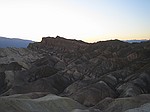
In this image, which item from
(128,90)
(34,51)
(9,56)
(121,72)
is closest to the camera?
(128,90)

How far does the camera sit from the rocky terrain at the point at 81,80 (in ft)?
141

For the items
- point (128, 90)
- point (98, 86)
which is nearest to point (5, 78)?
point (98, 86)

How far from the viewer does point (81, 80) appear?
226ft

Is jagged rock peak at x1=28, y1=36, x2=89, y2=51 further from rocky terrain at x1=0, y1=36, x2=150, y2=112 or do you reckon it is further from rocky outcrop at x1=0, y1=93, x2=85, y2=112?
rocky outcrop at x1=0, y1=93, x2=85, y2=112

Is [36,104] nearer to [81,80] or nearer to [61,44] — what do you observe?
[81,80]

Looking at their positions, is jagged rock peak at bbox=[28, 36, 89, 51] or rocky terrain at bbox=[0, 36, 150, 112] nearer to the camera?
rocky terrain at bbox=[0, 36, 150, 112]

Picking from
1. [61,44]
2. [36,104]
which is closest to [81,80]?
[36,104]

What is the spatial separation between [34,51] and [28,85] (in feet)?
225

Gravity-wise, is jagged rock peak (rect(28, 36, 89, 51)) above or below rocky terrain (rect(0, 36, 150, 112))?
above

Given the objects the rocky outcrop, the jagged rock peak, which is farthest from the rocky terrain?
the jagged rock peak

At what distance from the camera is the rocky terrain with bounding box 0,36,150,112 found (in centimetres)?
4309

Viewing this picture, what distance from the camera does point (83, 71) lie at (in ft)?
266

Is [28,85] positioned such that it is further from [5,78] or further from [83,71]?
[83,71]

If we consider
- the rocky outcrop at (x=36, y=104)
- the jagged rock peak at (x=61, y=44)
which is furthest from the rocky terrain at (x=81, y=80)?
the jagged rock peak at (x=61, y=44)
